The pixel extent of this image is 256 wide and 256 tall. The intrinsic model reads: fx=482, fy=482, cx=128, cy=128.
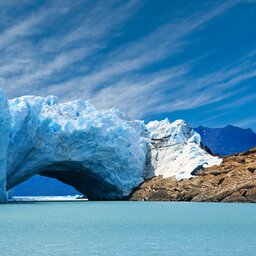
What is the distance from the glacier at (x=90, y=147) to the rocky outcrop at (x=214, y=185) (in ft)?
4.64

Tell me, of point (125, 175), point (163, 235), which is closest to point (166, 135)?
point (125, 175)

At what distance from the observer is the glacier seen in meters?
45.0

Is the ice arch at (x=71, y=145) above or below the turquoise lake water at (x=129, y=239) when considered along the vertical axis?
above

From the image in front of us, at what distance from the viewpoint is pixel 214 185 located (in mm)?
47719

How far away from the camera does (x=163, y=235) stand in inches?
657

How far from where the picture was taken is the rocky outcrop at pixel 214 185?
44906mm

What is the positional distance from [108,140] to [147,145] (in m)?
9.76

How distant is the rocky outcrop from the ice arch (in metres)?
3.37

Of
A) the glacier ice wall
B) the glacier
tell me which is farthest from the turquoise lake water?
the glacier

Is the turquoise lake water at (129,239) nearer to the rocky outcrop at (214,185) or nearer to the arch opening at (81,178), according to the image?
the rocky outcrop at (214,185)

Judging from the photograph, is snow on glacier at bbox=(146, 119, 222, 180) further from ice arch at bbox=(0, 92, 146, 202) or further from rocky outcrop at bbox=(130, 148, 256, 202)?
ice arch at bbox=(0, 92, 146, 202)

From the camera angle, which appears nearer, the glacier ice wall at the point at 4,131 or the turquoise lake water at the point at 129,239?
the turquoise lake water at the point at 129,239

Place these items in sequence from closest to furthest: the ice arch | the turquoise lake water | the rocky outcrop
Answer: the turquoise lake water, the ice arch, the rocky outcrop

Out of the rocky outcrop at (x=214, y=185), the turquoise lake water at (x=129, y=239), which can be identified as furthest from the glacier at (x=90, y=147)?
the turquoise lake water at (x=129, y=239)
